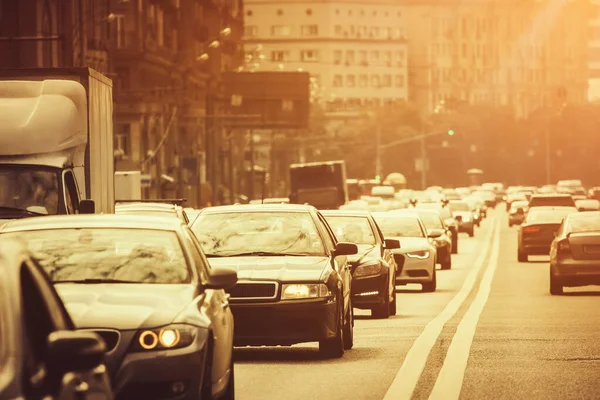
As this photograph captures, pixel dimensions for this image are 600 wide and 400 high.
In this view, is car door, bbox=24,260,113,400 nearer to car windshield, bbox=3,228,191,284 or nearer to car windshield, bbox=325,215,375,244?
car windshield, bbox=3,228,191,284

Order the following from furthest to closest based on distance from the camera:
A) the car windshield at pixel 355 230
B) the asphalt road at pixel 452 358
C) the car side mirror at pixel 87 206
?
the car windshield at pixel 355 230 < the car side mirror at pixel 87 206 < the asphalt road at pixel 452 358

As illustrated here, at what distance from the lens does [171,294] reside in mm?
10992

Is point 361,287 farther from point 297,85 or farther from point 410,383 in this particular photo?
point 297,85

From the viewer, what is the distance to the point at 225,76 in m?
112

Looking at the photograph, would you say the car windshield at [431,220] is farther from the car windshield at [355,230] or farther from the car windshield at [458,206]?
the car windshield at [458,206]

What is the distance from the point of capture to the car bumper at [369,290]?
2292 centimetres

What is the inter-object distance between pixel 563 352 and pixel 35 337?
37.0 ft

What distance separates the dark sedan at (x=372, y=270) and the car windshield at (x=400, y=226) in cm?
948

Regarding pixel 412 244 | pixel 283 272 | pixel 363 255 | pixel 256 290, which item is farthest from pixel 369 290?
pixel 412 244

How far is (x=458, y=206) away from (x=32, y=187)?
5972 centimetres

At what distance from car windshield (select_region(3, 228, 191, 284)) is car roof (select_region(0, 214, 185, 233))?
A: 32 mm

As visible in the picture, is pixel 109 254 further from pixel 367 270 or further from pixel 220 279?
pixel 367 270

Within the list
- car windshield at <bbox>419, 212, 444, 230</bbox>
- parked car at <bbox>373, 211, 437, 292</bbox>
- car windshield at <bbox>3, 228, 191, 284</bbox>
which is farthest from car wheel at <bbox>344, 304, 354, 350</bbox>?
car windshield at <bbox>419, 212, 444, 230</bbox>

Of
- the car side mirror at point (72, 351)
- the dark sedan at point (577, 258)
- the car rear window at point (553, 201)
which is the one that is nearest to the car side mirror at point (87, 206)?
the dark sedan at point (577, 258)
